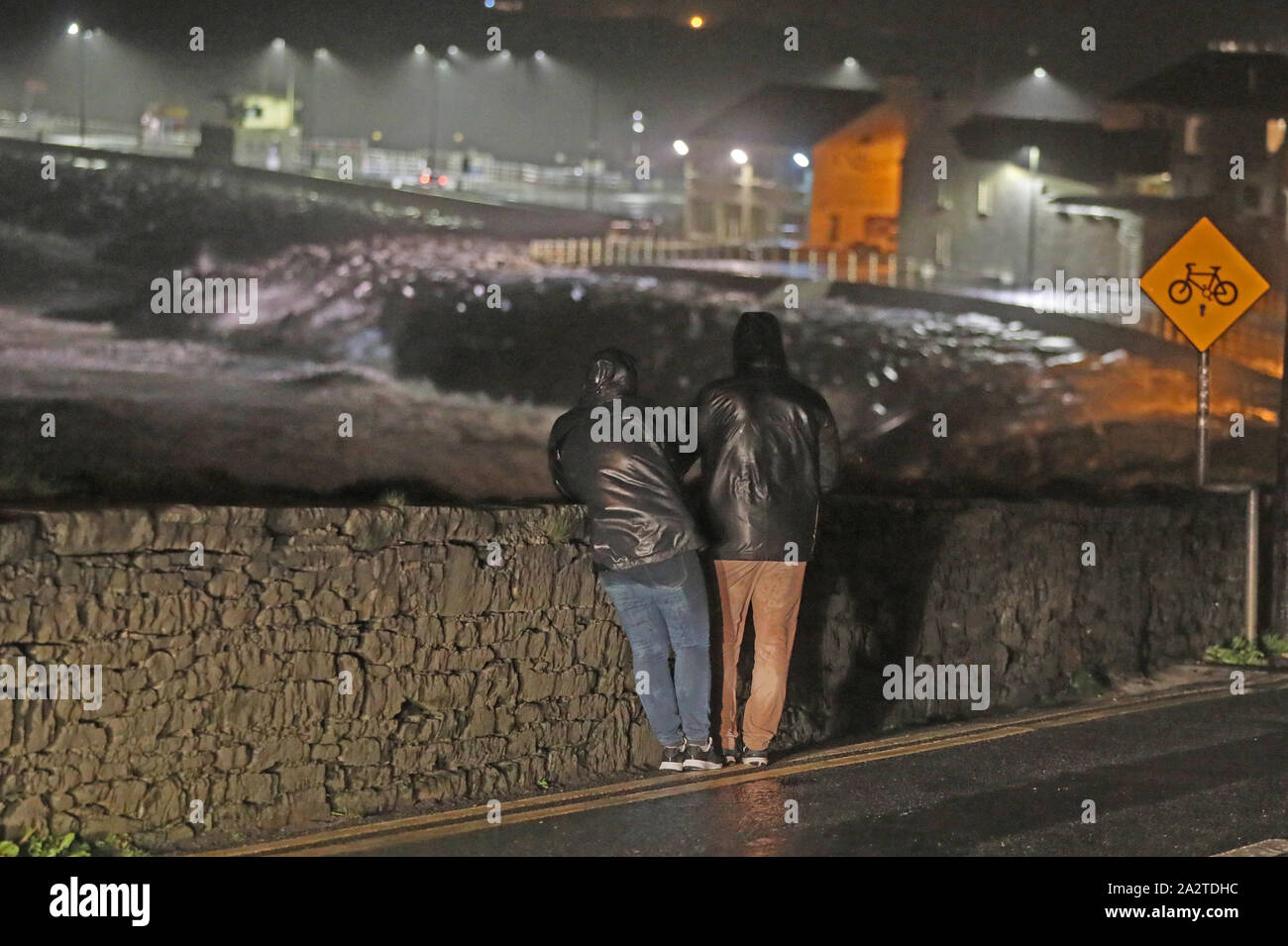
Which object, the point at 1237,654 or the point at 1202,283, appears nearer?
the point at 1237,654

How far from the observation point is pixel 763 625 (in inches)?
305

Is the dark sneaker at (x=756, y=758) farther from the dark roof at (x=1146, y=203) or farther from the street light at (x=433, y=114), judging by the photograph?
the dark roof at (x=1146, y=203)

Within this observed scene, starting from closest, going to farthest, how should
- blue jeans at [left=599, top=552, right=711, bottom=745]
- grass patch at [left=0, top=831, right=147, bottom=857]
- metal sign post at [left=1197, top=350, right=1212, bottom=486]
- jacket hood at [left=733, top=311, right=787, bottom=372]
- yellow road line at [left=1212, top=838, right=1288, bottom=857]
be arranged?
grass patch at [left=0, top=831, right=147, bottom=857], yellow road line at [left=1212, top=838, right=1288, bottom=857], blue jeans at [left=599, top=552, right=711, bottom=745], jacket hood at [left=733, top=311, right=787, bottom=372], metal sign post at [left=1197, top=350, right=1212, bottom=486]

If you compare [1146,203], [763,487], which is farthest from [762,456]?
[1146,203]

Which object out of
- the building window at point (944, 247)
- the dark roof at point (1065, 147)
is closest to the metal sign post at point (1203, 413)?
the building window at point (944, 247)

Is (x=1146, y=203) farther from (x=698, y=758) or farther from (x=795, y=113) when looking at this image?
(x=698, y=758)

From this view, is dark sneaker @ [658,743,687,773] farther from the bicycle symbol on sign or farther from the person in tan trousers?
the bicycle symbol on sign

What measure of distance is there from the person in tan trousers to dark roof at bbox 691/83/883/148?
4946 centimetres

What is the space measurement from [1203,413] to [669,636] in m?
7.25

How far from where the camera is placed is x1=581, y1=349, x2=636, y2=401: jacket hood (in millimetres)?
7336

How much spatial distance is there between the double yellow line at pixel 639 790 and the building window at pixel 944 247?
155ft

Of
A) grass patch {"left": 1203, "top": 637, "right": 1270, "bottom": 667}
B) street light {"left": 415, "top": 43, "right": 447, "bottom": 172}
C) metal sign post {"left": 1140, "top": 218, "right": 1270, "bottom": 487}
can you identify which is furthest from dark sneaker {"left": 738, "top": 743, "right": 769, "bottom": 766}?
street light {"left": 415, "top": 43, "right": 447, "bottom": 172}

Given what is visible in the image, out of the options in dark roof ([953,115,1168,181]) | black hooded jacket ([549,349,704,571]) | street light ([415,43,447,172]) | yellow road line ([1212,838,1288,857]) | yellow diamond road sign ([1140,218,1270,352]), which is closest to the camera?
yellow road line ([1212,838,1288,857])
